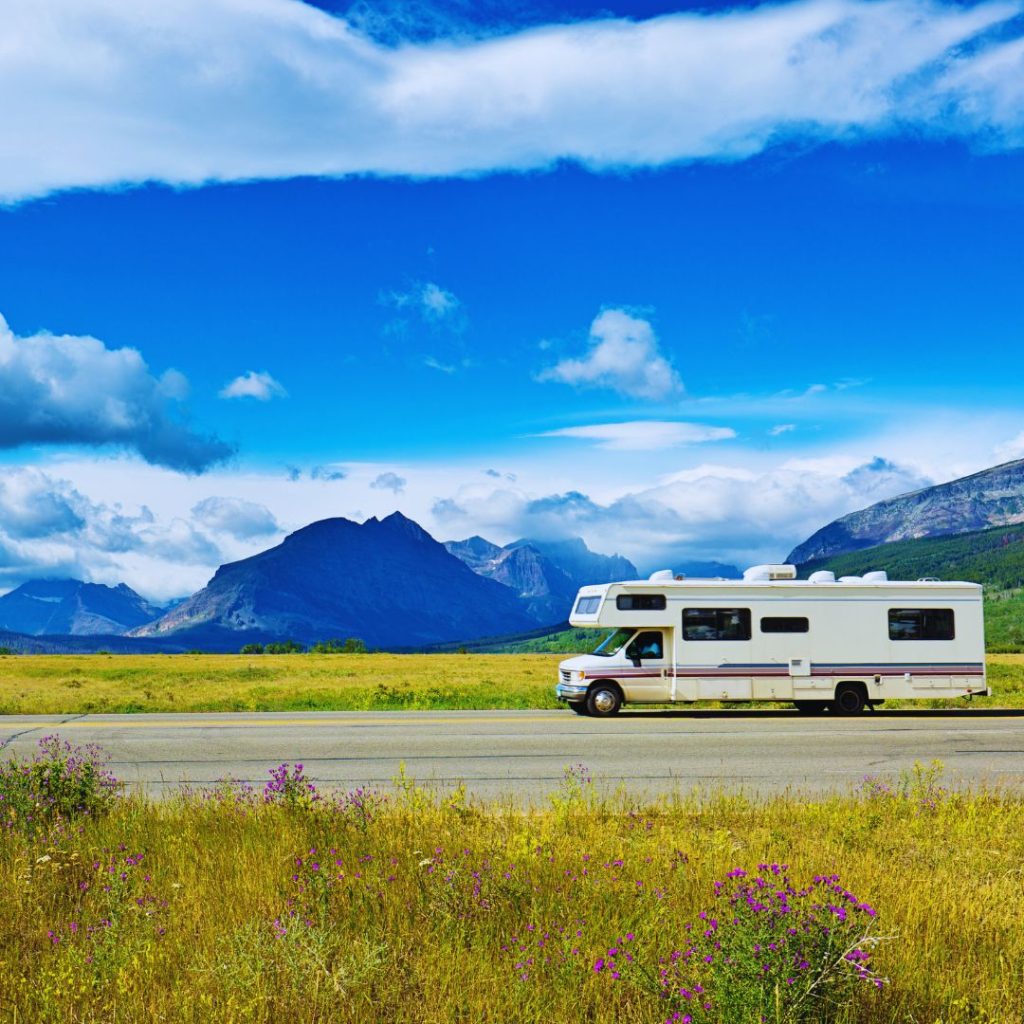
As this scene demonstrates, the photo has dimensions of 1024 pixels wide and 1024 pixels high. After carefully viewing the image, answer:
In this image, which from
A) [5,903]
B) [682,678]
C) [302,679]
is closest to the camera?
[5,903]

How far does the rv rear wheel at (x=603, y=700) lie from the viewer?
21766mm

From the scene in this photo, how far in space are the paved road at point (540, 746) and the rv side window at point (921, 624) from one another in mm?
1840

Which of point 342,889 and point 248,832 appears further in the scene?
point 248,832

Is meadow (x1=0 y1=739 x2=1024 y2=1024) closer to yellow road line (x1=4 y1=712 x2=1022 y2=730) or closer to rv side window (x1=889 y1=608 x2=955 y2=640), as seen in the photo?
yellow road line (x1=4 y1=712 x2=1022 y2=730)

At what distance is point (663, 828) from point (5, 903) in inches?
216

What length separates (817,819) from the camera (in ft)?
31.3

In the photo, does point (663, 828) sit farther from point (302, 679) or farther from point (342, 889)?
point (302, 679)

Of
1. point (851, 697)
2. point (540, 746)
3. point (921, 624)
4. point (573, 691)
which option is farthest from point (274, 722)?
point (921, 624)

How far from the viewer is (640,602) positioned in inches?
875

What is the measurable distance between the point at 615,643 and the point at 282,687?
25.2 m

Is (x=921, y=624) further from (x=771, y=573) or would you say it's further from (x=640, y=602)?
(x=640, y=602)

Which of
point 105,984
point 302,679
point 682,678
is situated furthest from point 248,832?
point 302,679

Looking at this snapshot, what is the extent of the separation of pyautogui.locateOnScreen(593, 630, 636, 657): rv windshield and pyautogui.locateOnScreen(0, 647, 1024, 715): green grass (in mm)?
Answer: 4169

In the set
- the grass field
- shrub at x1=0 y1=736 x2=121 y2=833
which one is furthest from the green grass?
shrub at x1=0 y1=736 x2=121 y2=833
